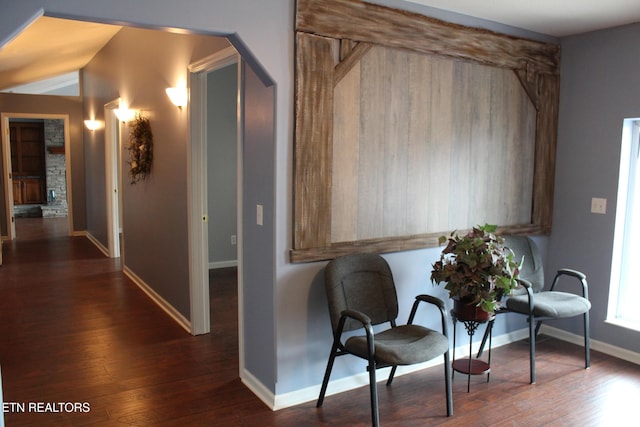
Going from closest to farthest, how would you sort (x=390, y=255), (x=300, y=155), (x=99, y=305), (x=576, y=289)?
(x=300, y=155), (x=390, y=255), (x=576, y=289), (x=99, y=305)

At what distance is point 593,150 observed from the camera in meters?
3.78

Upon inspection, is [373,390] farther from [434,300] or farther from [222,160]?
[222,160]

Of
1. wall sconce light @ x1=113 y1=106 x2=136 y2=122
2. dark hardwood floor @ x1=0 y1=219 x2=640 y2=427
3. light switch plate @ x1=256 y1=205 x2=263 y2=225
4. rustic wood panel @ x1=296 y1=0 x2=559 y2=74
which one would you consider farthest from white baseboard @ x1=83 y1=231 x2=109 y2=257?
rustic wood panel @ x1=296 y1=0 x2=559 y2=74

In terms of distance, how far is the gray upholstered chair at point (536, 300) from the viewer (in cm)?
325

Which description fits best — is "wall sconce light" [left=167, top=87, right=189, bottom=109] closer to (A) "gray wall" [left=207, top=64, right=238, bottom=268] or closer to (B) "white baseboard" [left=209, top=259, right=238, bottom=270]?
(A) "gray wall" [left=207, top=64, right=238, bottom=268]

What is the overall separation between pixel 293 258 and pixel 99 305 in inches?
106

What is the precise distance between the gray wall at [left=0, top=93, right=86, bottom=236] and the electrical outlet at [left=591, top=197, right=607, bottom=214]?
7475 millimetres

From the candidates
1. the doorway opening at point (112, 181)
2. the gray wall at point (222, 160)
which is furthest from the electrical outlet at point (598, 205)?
the doorway opening at point (112, 181)

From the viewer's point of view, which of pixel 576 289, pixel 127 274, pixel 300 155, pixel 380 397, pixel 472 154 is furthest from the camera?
pixel 127 274

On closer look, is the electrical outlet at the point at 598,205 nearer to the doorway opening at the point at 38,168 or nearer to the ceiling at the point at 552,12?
the ceiling at the point at 552,12

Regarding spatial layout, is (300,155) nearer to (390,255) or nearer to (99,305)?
(390,255)

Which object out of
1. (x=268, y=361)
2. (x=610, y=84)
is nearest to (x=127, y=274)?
(x=268, y=361)

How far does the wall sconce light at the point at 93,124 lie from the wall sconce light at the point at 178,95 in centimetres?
356

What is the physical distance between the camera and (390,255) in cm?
321
